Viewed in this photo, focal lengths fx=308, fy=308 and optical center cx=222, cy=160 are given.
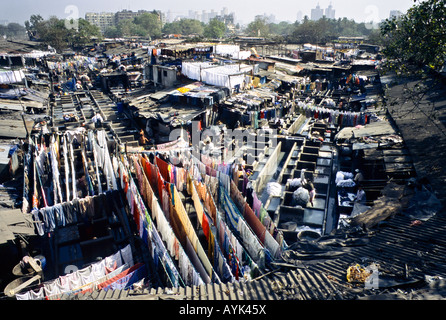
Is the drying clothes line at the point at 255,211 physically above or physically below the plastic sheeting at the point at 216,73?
below

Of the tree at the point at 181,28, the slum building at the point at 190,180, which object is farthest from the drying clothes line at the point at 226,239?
the tree at the point at 181,28

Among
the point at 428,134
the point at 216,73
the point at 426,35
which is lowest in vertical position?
the point at 428,134

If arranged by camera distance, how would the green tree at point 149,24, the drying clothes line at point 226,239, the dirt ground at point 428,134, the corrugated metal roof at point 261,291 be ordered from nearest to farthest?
the corrugated metal roof at point 261,291 → the drying clothes line at point 226,239 → the dirt ground at point 428,134 → the green tree at point 149,24

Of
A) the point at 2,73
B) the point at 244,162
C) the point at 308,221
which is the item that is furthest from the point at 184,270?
the point at 2,73

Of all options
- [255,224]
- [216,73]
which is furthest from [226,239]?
[216,73]

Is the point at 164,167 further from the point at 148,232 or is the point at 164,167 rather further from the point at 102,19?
the point at 102,19

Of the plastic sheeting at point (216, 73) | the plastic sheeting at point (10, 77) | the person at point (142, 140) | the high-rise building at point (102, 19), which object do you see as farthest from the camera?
the high-rise building at point (102, 19)

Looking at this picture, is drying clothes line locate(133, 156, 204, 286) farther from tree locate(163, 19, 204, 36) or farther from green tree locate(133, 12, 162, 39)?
tree locate(163, 19, 204, 36)

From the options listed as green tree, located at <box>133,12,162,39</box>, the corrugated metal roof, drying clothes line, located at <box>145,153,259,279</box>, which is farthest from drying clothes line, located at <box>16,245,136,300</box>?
green tree, located at <box>133,12,162,39</box>

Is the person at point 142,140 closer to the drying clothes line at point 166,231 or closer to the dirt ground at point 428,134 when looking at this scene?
the drying clothes line at point 166,231

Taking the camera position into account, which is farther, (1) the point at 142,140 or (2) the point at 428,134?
(1) the point at 142,140
